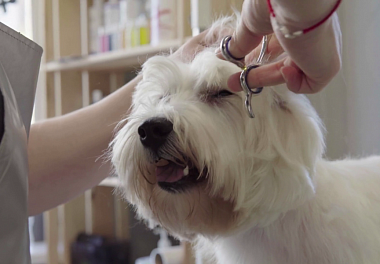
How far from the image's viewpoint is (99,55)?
5.68 ft

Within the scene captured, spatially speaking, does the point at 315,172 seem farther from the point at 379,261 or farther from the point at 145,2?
the point at 145,2

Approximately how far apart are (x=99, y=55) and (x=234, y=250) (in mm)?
1173

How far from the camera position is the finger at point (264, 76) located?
0.50 metres

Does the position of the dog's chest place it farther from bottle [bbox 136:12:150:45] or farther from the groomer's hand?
bottle [bbox 136:12:150:45]

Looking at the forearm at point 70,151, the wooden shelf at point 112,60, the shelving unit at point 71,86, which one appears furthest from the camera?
the shelving unit at point 71,86

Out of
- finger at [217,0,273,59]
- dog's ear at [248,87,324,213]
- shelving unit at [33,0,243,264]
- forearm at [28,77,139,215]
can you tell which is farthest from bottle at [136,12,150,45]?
finger at [217,0,273,59]

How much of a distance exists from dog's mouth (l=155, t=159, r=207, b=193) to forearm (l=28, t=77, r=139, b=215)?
1.07ft

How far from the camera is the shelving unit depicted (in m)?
1.83

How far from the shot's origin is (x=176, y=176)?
0.73 m

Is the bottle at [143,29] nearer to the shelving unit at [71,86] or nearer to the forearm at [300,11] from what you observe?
the shelving unit at [71,86]

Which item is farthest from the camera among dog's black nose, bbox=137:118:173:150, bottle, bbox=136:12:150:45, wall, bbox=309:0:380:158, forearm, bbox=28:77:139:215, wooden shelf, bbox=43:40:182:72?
bottle, bbox=136:12:150:45

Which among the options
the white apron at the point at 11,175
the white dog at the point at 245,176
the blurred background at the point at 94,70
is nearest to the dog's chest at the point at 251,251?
the white dog at the point at 245,176

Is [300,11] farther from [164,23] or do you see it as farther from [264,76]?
[164,23]

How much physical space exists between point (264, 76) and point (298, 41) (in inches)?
3.9
